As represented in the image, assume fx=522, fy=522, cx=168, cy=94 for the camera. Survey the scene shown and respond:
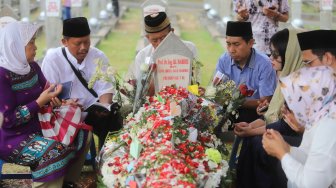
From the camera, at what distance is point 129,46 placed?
13305mm

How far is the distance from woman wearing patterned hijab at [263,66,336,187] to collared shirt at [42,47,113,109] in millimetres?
2198

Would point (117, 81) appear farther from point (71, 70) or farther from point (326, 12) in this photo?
point (326, 12)

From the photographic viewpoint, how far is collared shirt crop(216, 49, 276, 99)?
4777 mm

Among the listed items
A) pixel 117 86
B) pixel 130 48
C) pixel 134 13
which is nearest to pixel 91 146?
pixel 117 86

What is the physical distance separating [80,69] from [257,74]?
5.31 feet

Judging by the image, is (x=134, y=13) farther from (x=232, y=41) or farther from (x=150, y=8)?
(x=232, y=41)

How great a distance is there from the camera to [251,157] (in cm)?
383

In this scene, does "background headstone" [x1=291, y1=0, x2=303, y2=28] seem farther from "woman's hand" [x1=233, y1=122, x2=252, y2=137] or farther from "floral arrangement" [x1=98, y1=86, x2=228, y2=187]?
"floral arrangement" [x1=98, y1=86, x2=228, y2=187]

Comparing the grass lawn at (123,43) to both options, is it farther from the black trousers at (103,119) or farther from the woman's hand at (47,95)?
the woman's hand at (47,95)


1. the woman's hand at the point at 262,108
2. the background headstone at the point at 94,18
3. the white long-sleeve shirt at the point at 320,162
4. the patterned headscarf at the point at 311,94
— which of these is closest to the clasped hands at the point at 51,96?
the woman's hand at the point at 262,108

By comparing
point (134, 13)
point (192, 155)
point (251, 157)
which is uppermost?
point (192, 155)

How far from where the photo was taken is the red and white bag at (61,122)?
13.1 feet

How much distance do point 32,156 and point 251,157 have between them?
63.5 inches

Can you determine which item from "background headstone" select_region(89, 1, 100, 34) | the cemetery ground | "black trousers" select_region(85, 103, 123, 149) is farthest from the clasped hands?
"background headstone" select_region(89, 1, 100, 34)
